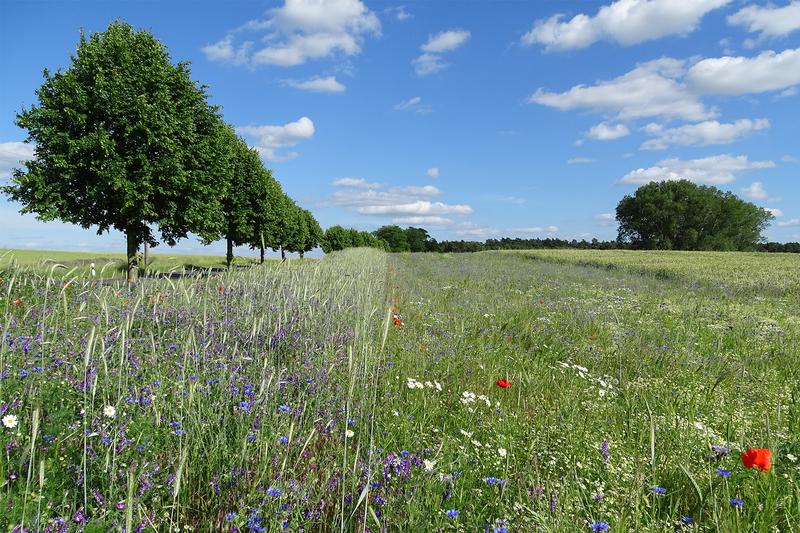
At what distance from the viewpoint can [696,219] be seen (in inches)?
3223

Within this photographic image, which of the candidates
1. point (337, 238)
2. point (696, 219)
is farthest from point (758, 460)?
point (696, 219)

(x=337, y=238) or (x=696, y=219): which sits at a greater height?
(x=696, y=219)

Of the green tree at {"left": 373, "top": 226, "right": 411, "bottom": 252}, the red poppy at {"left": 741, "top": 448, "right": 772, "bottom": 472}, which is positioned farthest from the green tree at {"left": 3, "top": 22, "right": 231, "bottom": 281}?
the green tree at {"left": 373, "top": 226, "right": 411, "bottom": 252}

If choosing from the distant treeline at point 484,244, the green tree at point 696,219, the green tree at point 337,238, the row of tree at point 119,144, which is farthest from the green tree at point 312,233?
the green tree at point 696,219

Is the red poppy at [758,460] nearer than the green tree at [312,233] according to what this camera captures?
Yes

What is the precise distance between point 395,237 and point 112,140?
423 ft

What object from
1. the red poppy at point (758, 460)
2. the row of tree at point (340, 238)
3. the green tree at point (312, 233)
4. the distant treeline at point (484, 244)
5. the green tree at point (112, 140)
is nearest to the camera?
the red poppy at point (758, 460)

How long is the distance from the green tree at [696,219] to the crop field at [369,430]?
88.0 m

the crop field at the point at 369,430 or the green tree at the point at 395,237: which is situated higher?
the green tree at the point at 395,237

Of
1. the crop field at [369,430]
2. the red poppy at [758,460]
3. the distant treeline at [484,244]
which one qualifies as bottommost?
the crop field at [369,430]

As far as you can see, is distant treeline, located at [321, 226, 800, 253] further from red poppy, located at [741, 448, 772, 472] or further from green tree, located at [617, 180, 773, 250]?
red poppy, located at [741, 448, 772, 472]

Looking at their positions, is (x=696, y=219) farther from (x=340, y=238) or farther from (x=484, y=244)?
(x=340, y=238)

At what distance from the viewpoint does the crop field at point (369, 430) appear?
2295 mm

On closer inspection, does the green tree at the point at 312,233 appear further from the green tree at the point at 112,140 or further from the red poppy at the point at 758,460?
the red poppy at the point at 758,460
